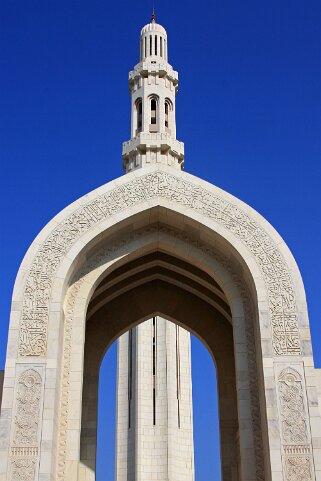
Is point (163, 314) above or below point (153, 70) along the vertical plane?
below

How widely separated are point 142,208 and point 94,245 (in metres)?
1.35

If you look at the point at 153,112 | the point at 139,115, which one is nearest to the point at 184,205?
the point at 153,112

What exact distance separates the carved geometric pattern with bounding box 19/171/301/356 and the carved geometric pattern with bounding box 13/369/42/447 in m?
0.52

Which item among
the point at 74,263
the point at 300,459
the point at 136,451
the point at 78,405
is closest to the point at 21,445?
the point at 78,405

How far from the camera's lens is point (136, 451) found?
24578 mm

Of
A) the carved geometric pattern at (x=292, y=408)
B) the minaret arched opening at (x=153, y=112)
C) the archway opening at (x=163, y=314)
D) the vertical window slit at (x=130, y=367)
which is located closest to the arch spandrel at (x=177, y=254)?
the carved geometric pattern at (x=292, y=408)

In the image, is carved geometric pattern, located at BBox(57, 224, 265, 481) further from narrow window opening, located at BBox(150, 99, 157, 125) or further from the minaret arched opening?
narrow window opening, located at BBox(150, 99, 157, 125)

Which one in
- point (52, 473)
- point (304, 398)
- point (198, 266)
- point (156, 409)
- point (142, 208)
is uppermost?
point (142, 208)

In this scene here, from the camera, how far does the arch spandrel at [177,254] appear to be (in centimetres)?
1330

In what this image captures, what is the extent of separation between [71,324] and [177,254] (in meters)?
3.07

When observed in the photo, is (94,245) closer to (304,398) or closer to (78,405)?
(78,405)

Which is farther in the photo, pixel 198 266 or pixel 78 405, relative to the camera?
pixel 198 266

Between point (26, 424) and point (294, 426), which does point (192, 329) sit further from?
point (26, 424)

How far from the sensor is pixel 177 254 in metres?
16.0
